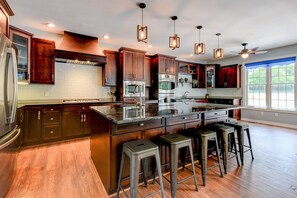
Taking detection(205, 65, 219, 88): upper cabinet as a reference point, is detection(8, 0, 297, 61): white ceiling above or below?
above

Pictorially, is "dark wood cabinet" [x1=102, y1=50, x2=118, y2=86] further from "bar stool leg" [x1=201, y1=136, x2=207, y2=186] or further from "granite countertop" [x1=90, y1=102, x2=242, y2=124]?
"bar stool leg" [x1=201, y1=136, x2=207, y2=186]

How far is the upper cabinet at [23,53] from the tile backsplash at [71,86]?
56 cm

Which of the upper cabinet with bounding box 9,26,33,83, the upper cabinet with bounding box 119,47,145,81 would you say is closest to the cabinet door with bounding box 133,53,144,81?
the upper cabinet with bounding box 119,47,145,81

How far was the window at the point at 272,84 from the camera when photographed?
4.89 m

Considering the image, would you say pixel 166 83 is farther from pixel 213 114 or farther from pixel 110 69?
pixel 213 114

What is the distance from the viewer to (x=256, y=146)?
319cm

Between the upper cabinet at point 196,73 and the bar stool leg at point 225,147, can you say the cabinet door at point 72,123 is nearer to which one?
the bar stool leg at point 225,147

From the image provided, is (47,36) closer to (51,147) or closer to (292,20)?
(51,147)

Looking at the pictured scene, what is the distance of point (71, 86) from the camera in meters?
4.25

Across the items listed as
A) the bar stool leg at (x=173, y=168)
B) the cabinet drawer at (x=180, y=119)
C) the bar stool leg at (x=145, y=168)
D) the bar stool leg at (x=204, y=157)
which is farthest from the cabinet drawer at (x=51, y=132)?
the bar stool leg at (x=204, y=157)

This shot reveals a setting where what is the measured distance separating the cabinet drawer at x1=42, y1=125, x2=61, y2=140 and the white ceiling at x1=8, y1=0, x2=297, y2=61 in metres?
2.40

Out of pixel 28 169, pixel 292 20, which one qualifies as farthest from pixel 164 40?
pixel 28 169

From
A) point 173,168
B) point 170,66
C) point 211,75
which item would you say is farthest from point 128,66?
point 211,75

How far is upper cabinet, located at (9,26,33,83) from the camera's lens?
310 centimetres
